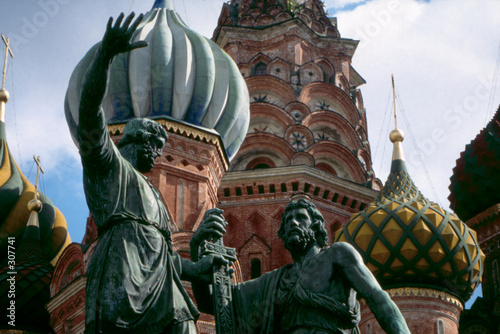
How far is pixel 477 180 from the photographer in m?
22.2

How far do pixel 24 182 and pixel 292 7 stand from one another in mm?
7946

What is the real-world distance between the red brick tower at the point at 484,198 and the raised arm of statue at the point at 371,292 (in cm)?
1849

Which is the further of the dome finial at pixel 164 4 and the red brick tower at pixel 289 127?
the red brick tower at pixel 289 127

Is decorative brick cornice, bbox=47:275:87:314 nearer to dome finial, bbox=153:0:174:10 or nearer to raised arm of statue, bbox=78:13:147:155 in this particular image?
dome finial, bbox=153:0:174:10

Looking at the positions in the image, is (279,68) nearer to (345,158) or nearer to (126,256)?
(345,158)

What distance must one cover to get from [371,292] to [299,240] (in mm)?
443

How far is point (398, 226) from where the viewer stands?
54.8ft

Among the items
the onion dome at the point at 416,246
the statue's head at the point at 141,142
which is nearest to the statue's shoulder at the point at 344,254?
the statue's head at the point at 141,142

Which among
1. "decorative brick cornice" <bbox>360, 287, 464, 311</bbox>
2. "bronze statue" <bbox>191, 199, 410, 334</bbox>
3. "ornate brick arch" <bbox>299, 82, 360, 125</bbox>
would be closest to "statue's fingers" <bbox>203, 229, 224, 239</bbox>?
"bronze statue" <bbox>191, 199, 410, 334</bbox>

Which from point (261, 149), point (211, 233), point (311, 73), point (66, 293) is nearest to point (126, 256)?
point (211, 233)

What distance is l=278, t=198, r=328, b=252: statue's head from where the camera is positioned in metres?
4.18

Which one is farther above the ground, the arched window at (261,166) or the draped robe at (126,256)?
the arched window at (261,166)

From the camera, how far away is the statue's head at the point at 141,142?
14.0 ft

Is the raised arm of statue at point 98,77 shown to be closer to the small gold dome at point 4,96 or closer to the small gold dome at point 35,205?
the small gold dome at point 35,205
